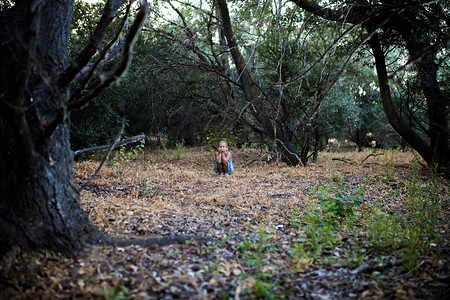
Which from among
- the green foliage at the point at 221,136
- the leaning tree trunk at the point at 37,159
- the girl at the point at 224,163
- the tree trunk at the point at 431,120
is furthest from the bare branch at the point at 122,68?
the green foliage at the point at 221,136

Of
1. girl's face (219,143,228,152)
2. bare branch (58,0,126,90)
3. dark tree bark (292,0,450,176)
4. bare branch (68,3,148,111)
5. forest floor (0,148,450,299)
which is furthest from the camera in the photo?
girl's face (219,143,228,152)

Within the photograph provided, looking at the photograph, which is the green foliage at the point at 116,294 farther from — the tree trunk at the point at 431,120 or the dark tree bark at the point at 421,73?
the tree trunk at the point at 431,120

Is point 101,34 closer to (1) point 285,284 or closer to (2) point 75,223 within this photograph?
(2) point 75,223

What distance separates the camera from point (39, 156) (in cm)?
223

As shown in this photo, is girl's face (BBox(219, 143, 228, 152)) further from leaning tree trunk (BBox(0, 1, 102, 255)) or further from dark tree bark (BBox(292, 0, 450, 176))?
leaning tree trunk (BBox(0, 1, 102, 255))

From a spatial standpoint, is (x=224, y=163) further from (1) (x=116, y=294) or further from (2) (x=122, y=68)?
(2) (x=122, y=68)

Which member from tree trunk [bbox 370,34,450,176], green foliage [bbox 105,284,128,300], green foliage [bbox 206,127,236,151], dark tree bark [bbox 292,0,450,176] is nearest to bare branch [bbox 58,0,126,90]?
green foliage [bbox 105,284,128,300]

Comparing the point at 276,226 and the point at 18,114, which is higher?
the point at 18,114

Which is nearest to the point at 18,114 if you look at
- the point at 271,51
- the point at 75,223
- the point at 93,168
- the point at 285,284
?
the point at 75,223

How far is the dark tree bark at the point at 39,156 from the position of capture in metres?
2.16

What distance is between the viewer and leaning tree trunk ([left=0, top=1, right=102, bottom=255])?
216cm

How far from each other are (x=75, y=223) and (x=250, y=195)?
2903 millimetres

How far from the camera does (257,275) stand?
2193mm

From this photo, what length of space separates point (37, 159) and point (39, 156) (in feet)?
0.15
